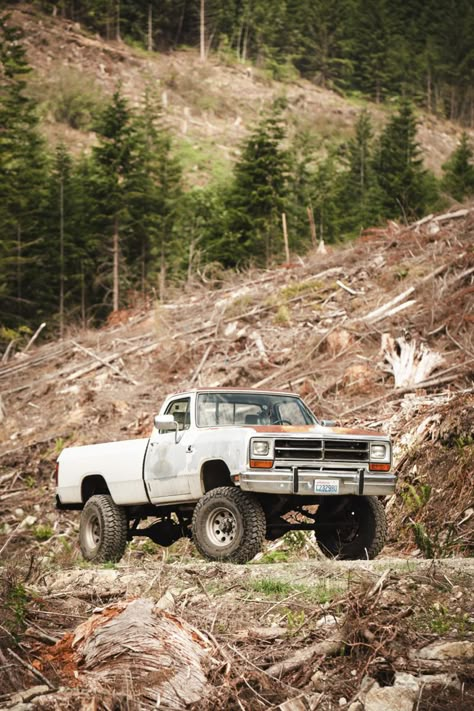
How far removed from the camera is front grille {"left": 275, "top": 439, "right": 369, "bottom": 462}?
8961 millimetres

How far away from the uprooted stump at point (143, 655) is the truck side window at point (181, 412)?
13.1 ft

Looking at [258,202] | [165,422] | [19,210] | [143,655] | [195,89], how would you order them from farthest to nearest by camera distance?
[195,89] → [19,210] → [258,202] → [165,422] → [143,655]

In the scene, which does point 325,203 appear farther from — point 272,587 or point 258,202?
point 272,587

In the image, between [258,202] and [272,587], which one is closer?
[272,587]

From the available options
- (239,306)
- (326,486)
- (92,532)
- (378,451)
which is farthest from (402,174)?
(326,486)

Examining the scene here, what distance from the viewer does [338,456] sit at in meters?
9.26

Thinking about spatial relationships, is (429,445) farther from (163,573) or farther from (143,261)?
(143,261)

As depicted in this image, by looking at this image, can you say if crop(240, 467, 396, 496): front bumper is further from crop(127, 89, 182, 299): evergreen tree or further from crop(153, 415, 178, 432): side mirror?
crop(127, 89, 182, 299): evergreen tree

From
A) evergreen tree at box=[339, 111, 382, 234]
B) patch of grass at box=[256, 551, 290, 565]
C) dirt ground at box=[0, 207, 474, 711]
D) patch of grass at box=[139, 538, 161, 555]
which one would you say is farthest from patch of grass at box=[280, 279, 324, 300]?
evergreen tree at box=[339, 111, 382, 234]

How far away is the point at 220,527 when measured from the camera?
30.1 feet

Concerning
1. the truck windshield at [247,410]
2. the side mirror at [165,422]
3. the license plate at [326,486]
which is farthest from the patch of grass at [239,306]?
the license plate at [326,486]

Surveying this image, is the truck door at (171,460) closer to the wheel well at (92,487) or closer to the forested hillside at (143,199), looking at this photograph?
the wheel well at (92,487)

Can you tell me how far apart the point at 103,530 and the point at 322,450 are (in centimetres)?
314

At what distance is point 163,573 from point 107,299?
3384 cm
